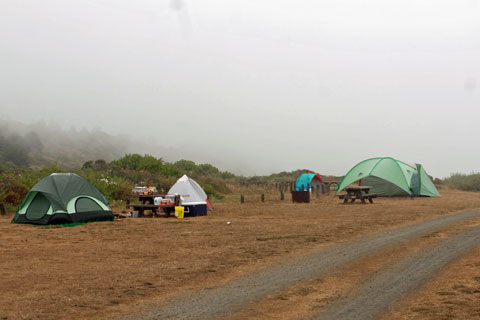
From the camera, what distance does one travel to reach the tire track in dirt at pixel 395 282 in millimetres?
6016

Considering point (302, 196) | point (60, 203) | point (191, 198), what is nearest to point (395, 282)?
point (60, 203)

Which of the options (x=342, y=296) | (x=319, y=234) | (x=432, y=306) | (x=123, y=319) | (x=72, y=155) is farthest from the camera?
(x=72, y=155)

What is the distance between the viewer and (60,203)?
16.3 metres

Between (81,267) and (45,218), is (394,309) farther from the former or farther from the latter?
(45,218)

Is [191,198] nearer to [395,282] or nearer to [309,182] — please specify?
[395,282]

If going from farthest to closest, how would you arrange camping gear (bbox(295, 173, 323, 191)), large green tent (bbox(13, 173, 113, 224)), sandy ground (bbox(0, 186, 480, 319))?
camping gear (bbox(295, 173, 323, 191)), large green tent (bbox(13, 173, 113, 224)), sandy ground (bbox(0, 186, 480, 319))

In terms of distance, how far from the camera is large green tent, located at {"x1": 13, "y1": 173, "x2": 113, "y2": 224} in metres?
16.1

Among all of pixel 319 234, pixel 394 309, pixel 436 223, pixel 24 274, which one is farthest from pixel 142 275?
pixel 436 223

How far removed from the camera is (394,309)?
6.06 m

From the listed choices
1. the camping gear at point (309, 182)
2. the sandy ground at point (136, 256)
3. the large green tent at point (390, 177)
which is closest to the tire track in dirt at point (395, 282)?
the sandy ground at point (136, 256)

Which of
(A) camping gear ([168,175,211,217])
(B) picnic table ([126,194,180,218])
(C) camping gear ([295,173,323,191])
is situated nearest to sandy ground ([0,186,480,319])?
(B) picnic table ([126,194,180,218])

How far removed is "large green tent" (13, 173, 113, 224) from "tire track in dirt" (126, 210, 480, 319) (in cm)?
970

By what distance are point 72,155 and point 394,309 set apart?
112494 millimetres

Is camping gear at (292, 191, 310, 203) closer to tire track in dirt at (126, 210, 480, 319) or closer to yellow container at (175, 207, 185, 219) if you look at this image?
yellow container at (175, 207, 185, 219)
